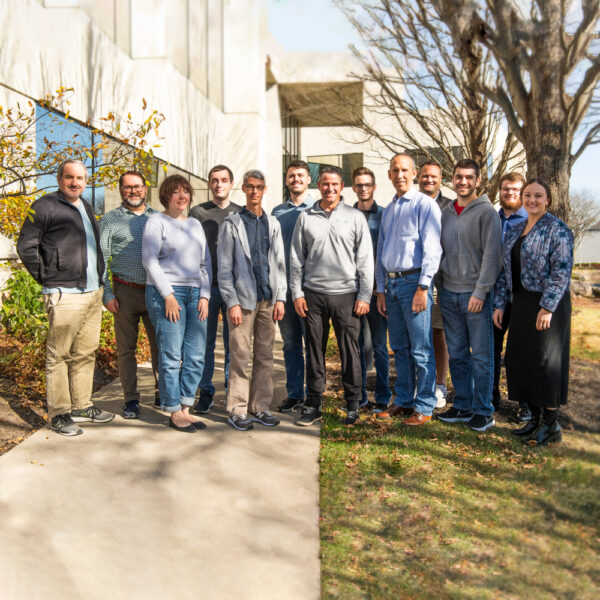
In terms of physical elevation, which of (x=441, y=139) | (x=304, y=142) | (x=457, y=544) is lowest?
(x=457, y=544)

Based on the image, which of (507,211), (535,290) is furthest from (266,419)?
(507,211)

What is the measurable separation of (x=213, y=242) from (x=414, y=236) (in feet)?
5.75

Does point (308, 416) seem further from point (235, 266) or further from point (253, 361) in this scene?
point (235, 266)

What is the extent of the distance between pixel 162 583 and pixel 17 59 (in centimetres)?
660

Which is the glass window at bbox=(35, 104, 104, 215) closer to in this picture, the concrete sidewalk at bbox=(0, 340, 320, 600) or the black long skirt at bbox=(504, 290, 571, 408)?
the concrete sidewalk at bbox=(0, 340, 320, 600)

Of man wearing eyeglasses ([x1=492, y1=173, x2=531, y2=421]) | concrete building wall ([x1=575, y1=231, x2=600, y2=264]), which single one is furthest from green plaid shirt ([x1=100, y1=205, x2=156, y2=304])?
concrete building wall ([x1=575, y1=231, x2=600, y2=264])

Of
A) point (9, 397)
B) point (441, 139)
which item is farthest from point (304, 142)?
point (9, 397)

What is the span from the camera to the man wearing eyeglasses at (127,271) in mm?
5035

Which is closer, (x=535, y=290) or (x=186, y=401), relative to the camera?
(x=535, y=290)

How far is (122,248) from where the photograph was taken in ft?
16.5

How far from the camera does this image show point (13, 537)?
10.1 feet

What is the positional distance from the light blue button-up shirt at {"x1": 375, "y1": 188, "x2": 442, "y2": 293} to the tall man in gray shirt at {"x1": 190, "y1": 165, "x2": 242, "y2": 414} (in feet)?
A: 4.42

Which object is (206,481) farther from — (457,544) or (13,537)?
(457,544)

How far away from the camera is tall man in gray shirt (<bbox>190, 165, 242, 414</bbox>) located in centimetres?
529
